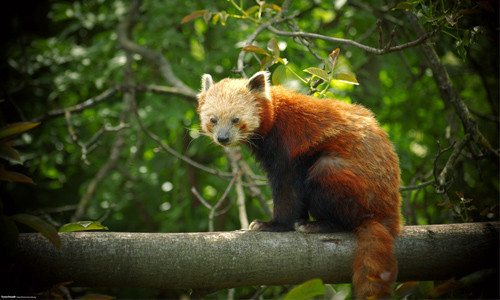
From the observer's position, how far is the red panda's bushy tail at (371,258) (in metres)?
2.71

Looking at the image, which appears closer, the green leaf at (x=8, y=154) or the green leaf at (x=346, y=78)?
the green leaf at (x=8, y=154)

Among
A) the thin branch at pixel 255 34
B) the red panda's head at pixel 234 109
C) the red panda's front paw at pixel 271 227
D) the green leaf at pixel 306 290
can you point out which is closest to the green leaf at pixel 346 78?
the red panda's head at pixel 234 109

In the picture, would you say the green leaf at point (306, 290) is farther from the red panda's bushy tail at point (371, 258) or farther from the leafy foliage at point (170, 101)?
the leafy foliage at point (170, 101)

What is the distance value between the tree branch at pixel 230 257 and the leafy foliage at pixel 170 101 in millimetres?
1873

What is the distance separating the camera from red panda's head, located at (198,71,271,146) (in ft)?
12.9

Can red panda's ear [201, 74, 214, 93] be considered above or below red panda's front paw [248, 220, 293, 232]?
above

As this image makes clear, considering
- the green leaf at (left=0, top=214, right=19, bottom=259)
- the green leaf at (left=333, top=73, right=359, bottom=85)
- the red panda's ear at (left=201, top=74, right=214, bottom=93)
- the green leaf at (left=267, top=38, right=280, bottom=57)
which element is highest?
the green leaf at (left=267, top=38, right=280, bottom=57)

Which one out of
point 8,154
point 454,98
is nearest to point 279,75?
point 454,98

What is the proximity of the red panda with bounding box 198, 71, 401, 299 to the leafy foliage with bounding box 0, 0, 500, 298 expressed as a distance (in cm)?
118

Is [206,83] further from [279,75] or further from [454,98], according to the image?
[454,98]

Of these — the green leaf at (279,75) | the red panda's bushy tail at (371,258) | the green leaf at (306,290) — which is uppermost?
the green leaf at (279,75)

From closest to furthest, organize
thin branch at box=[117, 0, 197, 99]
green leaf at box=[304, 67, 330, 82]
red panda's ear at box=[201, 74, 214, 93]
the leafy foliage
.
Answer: green leaf at box=[304, 67, 330, 82], red panda's ear at box=[201, 74, 214, 93], the leafy foliage, thin branch at box=[117, 0, 197, 99]

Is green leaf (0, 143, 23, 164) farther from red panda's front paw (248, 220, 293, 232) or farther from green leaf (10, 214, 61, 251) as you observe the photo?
red panda's front paw (248, 220, 293, 232)

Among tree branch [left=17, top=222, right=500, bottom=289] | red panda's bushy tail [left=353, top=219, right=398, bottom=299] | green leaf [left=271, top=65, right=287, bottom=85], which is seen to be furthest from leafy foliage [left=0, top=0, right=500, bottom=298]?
red panda's bushy tail [left=353, top=219, right=398, bottom=299]
